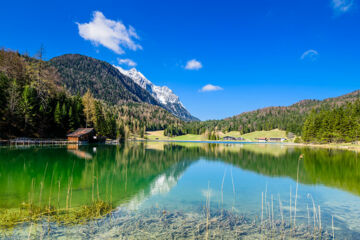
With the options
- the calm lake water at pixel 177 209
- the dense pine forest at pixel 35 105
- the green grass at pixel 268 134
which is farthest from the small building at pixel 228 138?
the calm lake water at pixel 177 209

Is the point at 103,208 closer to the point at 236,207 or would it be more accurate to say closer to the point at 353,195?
the point at 236,207

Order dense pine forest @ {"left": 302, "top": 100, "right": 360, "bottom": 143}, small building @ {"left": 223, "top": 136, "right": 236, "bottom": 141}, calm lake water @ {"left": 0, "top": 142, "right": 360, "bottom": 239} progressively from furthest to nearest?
small building @ {"left": 223, "top": 136, "right": 236, "bottom": 141} < dense pine forest @ {"left": 302, "top": 100, "right": 360, "bottom": 143} < calm lake water @ {"left": 0, "top": 142, "right": 360, "bottom": 239}

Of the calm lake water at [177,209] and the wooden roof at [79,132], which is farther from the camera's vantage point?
the wooden roof at [79,132]

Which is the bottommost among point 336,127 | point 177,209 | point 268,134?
point 177,209

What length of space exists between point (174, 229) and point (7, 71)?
80905mm

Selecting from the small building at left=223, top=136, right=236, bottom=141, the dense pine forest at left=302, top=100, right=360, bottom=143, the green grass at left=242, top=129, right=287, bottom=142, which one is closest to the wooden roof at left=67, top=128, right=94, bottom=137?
the dense pine forest at left=302, top=100, right=360, bottom=143

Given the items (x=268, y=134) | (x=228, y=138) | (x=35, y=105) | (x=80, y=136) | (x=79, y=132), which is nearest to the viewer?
(x=35, y=105)

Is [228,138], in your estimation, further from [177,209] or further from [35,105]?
[177,209]

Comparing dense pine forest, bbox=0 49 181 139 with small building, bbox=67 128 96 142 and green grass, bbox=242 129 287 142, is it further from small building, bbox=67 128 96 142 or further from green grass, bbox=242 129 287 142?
green grass, bbox=242 129 287 142

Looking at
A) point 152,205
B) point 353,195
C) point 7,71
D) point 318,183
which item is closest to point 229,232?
point 152,205

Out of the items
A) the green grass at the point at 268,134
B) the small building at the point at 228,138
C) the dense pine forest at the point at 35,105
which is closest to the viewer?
the dense pine forest at the point at 35,105

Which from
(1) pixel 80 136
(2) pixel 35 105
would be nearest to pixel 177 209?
(2) pixel 35 105

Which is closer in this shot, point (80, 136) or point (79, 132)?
point (80, 136)

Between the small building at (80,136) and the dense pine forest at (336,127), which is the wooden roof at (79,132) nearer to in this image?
the small building at (80,136)
